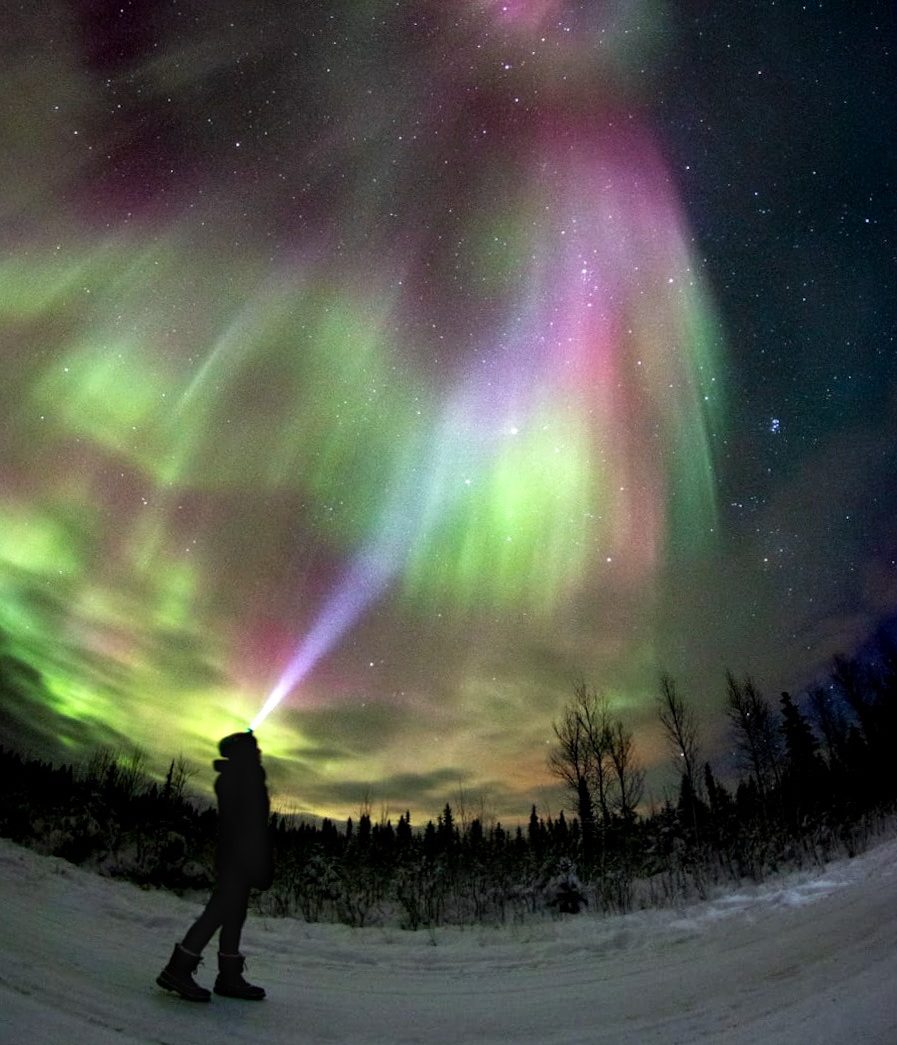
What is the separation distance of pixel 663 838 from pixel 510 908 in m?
17.4

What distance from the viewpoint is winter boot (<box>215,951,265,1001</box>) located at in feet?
13.2

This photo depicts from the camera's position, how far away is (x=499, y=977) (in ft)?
17.9

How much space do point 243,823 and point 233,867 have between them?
10.7 inches

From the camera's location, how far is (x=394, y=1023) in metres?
4.00

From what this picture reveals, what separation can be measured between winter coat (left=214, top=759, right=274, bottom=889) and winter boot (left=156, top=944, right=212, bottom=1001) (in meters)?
0.47

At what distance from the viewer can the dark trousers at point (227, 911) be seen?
3965 millimetres

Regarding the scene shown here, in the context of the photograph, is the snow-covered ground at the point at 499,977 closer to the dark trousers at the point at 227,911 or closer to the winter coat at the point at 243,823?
the dark trousers at the point at 227,911

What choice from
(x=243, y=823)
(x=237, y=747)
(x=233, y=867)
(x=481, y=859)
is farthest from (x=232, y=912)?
(x=481, y=859)

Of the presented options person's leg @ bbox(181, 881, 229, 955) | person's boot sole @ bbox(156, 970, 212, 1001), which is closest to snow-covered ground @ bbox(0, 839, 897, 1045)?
person's boot sole @ bbox(156, 970, 212, 1001)

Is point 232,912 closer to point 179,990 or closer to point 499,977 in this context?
point 179,990

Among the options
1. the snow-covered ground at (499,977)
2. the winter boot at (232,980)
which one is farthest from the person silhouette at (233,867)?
the snow-covered ground at (499,977)

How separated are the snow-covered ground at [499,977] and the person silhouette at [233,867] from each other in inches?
5.8

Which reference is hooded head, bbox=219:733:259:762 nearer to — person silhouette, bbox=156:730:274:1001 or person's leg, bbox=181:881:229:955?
person silhouette, bbox=156:730:274:1001

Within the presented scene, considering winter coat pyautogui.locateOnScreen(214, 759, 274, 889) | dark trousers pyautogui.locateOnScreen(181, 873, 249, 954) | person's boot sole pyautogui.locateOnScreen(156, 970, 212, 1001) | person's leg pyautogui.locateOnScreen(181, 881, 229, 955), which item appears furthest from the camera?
winter coat pyautogui.locateOnScreen(214, 759, 274, 889)
